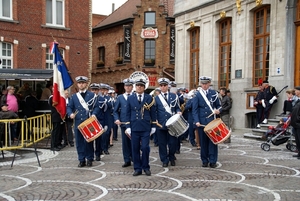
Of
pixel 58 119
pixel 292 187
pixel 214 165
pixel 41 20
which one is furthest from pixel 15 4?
pixel 292 187

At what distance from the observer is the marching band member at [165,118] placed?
30.9 feet

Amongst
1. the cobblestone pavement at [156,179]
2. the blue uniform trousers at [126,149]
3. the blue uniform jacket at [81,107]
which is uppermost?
the blue uniform jacket at [81,107]

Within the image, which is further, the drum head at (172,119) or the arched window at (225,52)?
the arched window at (225,52)

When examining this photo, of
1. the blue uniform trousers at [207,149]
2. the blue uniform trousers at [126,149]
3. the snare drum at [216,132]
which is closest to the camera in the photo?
the snare drum at [216,132]

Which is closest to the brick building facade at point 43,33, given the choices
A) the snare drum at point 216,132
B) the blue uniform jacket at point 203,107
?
the blue uniform jacket at point 203,107

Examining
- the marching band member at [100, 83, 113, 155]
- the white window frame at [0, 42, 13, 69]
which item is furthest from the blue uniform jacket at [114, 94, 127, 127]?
the white window frame at [0, 42, 13, 69]

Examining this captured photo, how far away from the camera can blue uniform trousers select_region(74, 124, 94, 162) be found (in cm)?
944

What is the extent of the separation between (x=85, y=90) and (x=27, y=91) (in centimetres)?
778

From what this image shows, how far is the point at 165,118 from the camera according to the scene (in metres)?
9.48

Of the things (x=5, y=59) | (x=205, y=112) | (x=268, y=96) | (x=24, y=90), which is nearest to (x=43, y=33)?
(x=5, y=59)

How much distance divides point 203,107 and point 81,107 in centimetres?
284

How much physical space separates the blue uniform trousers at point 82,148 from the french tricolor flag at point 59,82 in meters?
2.10

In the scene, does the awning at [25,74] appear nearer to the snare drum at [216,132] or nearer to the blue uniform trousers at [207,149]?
the blue uniform trousers at [207,149]

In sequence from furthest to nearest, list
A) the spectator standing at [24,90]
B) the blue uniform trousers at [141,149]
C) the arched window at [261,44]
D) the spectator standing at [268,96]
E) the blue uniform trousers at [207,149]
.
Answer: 1. the arched window at [261,44]
2. the spectator standing at [24,90]
3. the spectator standing at [268,96]
4. the blue uniform trousers at [207,149]
5. the blue uniform trousers at [141,149]
